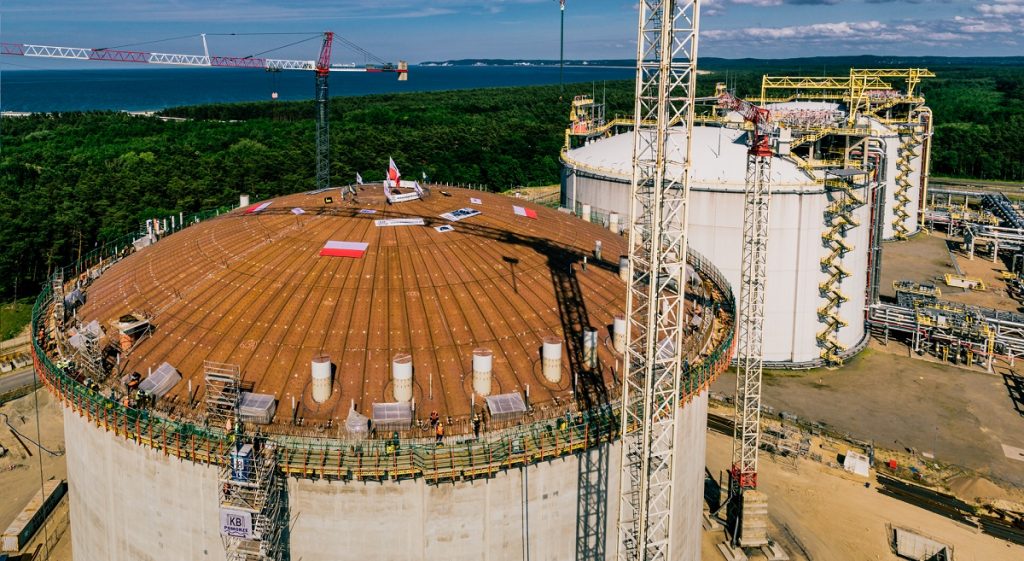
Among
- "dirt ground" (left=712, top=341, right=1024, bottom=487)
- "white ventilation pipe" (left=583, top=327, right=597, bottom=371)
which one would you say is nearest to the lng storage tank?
"white ventilation pipe" (left=583, top=327, right=597, bottom=371)

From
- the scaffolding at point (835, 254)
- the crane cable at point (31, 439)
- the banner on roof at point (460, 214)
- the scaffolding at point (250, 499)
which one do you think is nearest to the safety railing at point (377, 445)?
the scaffolding at point (250, 499)

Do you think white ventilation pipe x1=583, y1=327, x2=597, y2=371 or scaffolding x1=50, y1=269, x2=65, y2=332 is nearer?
white ventilation pipe x1=583, y1=327, x2=597, y2=371

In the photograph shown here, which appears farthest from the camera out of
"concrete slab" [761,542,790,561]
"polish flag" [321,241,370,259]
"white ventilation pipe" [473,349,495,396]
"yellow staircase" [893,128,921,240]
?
"yellow staircase" [893,128,921,240]

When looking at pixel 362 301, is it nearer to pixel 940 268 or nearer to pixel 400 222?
pixel 400 222

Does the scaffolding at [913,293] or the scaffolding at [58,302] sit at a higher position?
the scaffolding at [58,302]

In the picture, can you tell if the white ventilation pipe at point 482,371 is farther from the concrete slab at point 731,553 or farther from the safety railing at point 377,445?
the concrete slab at point 731,553

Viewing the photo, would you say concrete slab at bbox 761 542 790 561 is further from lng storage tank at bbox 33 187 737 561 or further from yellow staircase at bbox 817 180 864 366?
yellow staircase at bbox 817 180 864 366

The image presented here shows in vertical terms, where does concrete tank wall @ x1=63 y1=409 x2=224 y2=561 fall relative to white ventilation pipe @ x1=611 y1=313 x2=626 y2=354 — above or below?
below

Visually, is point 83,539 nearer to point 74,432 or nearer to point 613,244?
point 74,432
